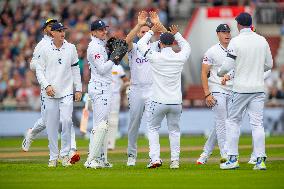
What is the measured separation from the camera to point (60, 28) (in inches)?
773

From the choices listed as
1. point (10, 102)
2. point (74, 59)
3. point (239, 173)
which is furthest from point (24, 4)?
point (239, 173)

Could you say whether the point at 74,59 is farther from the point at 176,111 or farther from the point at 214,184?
the point at 214,184

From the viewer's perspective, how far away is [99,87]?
19.3 meters

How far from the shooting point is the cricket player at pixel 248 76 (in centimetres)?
1827

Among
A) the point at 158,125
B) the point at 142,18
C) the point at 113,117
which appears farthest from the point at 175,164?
the point at 113,117

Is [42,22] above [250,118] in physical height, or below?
above

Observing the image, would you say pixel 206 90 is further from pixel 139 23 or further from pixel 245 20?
pixel 245 20

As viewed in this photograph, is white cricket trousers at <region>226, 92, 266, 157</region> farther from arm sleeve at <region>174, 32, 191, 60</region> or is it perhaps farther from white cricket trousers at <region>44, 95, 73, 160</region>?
white cricket trousers at <region>44, 95, 73, 160</region>

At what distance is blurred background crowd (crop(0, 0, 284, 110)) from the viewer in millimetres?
35375

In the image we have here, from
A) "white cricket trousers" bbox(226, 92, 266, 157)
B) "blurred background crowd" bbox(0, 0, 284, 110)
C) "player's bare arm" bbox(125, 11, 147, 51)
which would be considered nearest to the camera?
"white cricket trousers" bbox(226, 92, 266, 157)

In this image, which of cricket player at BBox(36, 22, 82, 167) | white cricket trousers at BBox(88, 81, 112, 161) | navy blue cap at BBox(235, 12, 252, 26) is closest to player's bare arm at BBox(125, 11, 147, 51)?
white cricket trousers at BBox(88, 81, 112, 161)

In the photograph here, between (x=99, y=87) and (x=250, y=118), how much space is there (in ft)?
10.0

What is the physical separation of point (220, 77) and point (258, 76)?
165cm

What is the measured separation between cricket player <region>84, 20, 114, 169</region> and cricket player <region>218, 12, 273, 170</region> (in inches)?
92.8
